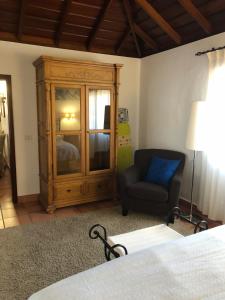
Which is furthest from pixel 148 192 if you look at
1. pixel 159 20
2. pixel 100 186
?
pixel 159 20

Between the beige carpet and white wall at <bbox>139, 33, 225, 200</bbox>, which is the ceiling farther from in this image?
the beige carpet

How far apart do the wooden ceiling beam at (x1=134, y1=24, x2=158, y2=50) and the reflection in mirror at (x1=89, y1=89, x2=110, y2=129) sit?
1105 millimetres

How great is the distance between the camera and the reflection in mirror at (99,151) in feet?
12.1

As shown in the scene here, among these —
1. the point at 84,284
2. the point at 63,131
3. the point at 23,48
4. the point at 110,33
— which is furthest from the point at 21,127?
the point at 84,284

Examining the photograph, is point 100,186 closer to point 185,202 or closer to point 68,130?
point 68,130

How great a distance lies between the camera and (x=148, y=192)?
3.15 m

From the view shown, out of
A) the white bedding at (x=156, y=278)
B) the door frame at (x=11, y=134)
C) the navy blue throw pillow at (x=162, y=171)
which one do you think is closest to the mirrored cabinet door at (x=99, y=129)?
the navy blue throw pillow at (x=162, y=171)

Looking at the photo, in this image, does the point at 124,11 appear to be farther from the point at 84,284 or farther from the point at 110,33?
the point at 84,284

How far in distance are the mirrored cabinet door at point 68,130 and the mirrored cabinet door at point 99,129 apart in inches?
5.9

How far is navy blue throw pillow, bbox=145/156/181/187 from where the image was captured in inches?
131

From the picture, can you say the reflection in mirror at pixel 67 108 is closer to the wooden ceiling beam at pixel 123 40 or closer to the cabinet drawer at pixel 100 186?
the cabinet drawer at pixel 100 186

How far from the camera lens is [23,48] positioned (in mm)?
3461

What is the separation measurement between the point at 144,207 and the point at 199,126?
49.5 inches

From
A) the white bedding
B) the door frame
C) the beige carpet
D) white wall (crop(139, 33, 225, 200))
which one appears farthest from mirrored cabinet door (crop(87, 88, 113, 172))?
the white bedding
